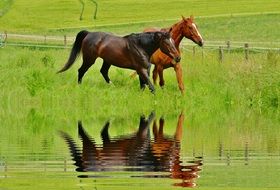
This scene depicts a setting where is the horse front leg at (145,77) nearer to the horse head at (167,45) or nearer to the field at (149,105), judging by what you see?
the field at (149,105)

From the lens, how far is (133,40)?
31203 millimetres

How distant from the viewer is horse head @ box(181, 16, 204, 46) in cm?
3086

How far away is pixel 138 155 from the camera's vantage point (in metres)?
18.0

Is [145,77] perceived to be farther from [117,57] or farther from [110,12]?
[110,12]

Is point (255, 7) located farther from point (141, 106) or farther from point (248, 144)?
point (248, 144)

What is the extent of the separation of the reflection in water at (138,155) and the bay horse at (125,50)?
709cm

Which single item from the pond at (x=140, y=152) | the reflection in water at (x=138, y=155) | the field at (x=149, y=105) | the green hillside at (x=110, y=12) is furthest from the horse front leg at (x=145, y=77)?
the green hillside at (x=110, y=12)

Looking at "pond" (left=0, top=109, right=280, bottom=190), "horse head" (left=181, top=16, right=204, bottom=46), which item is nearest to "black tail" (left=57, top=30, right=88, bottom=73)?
"horse head" (left=181, top=16, right=204, bottom=46)

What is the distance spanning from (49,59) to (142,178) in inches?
819

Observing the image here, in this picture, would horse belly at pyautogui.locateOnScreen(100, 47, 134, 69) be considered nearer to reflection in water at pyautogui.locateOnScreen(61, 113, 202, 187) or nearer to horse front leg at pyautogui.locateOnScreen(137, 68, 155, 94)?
horse front leg at pyautogui.locateOnScreen(137, 68, 155, 94)

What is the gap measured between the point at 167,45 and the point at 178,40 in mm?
1356

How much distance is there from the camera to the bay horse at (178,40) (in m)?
30.9

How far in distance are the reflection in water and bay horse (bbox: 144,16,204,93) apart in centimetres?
789

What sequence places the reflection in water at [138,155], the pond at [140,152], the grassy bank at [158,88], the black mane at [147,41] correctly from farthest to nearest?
the grassy bank at [158,88], the black mane at [147,41], the reflection in water at [138,155], the pond at [140,152]
